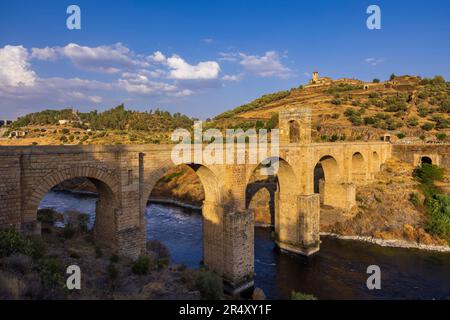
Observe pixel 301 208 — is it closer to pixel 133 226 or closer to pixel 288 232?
pixel 288 232

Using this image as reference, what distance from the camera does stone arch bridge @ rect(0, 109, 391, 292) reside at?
10727mm

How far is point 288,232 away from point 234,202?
295 inches

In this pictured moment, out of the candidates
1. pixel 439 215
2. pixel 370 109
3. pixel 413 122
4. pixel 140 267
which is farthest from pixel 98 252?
pixel 370 109

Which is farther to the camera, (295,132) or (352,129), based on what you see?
(352,129)

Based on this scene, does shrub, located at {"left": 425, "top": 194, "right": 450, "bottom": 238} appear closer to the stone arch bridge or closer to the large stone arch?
the large stone arch

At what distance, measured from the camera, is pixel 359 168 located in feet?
108

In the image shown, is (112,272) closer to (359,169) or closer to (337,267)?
(337,267)

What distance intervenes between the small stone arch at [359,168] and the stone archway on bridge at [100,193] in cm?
2580

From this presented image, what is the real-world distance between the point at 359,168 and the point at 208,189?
2079 centimetres

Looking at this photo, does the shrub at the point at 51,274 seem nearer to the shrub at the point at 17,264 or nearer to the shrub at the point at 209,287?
the shrub at the point at 17,264

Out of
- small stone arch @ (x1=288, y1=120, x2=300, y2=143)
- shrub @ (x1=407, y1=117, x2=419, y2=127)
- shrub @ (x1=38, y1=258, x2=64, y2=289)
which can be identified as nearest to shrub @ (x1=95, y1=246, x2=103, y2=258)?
shrub @ (x1=38, y1=258, x2=64, y2=289)

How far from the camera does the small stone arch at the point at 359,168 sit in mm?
32281

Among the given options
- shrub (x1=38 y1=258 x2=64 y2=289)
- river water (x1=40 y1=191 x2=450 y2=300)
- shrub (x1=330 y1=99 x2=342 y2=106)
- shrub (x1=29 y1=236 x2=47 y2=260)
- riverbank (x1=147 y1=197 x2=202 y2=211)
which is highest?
shrub (x1=330 y1=99 x2=342 y2=106)

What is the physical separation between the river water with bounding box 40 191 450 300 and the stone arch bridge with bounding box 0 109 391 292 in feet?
4.92
